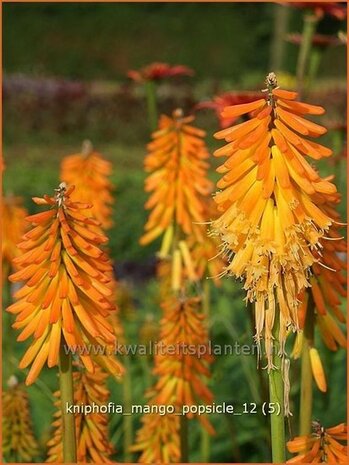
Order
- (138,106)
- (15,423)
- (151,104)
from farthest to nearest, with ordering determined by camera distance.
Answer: (138,106), (151,104), (15,423)

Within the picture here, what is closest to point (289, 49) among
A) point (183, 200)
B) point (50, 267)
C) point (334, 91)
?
point (334, 91)

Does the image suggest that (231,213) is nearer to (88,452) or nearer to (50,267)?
(50,267)

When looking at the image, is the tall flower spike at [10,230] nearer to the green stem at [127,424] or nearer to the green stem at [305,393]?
the green stem at [127,424]

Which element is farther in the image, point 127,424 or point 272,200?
point 127,424

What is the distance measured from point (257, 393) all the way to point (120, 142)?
11479mm

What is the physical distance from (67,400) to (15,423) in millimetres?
743

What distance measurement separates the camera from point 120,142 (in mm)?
14867

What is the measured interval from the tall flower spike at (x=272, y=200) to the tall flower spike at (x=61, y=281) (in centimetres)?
32

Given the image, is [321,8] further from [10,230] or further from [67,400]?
[67,400]

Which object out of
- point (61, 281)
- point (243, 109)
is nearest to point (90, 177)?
point (61, 281)

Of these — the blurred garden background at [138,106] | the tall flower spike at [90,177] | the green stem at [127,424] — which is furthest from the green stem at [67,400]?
the tall flower spike at [90,177]

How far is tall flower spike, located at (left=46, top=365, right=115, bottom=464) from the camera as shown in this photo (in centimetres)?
263

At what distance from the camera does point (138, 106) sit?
15586mm

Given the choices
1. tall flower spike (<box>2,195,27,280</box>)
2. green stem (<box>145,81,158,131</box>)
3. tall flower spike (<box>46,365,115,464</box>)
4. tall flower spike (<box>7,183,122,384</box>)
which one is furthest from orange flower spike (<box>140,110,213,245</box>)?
tall flower spike (<box>7,183,122,384</box>)
